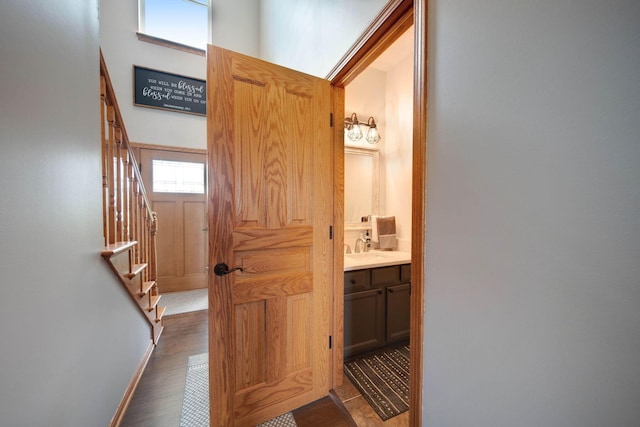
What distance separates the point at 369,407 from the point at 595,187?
1.65m

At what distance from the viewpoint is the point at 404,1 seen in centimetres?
95

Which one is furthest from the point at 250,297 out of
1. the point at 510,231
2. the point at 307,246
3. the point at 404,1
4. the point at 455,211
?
the point at 404,1

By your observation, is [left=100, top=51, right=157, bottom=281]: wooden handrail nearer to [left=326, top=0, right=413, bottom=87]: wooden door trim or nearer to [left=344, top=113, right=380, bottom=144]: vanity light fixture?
[left=326, top=0, right=413, bottom=87]: wooden door trim

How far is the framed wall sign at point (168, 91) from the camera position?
329 centimetres

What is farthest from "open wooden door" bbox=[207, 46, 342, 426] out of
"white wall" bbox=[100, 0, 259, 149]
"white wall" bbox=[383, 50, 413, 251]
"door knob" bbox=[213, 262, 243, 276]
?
"white wall" bbox=[100, 0, 259, 149]

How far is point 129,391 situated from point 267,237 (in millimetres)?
1417

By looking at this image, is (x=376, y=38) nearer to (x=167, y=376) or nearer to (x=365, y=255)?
(x=365, y=255)

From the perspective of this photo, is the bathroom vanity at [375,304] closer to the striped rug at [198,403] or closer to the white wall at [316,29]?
the striped rug at [198,403]

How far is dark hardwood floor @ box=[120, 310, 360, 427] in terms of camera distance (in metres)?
1.41

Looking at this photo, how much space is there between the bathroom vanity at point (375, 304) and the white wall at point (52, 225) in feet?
4.81

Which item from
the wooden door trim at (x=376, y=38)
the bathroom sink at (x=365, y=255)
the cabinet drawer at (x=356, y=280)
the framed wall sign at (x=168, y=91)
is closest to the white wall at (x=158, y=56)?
the framed wall sign at (x=168, y=91)

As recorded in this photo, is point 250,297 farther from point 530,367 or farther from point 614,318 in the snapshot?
point 614,318

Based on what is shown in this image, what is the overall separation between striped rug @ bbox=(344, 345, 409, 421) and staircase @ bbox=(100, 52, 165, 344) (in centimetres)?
174

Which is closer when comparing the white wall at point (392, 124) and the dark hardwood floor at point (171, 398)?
the dark hardwood floor at point (171, 398)
